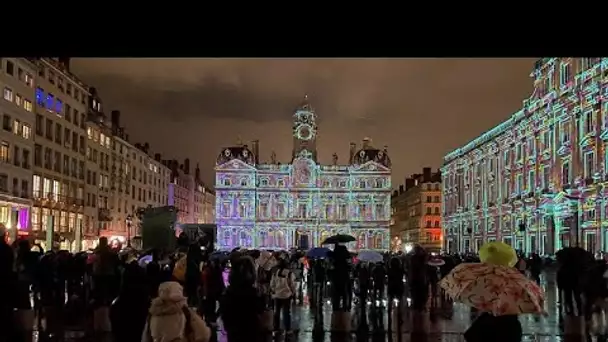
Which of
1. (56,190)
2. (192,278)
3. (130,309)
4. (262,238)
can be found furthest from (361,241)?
(130,309)

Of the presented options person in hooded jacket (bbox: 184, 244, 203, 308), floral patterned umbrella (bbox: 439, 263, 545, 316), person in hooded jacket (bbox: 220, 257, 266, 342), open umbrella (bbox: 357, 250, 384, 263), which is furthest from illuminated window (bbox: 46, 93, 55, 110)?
floral patterned umbrella (bbox: 439, 263, 545, 316)

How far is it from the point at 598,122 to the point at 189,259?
32.6 meters

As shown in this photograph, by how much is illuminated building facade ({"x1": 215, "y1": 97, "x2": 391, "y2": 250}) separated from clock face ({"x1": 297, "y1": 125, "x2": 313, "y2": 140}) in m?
4.94

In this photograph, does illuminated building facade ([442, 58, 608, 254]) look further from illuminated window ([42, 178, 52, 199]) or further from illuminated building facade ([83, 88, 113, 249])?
illuminated building facade ([83, 88, 113, 249])

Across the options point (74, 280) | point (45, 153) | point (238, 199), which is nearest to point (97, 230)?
point (45, 153)

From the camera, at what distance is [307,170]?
393ft

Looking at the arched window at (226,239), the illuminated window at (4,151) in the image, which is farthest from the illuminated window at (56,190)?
the arched window at (226,239)

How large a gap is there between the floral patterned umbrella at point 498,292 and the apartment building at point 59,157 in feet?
183

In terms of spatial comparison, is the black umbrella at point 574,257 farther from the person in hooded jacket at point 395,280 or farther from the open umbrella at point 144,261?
the open umbrella at point 144,261

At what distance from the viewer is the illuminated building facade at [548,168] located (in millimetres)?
45344

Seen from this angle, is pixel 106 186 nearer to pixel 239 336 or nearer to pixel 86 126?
pixel 86 126

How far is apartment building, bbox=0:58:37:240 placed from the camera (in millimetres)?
53906
